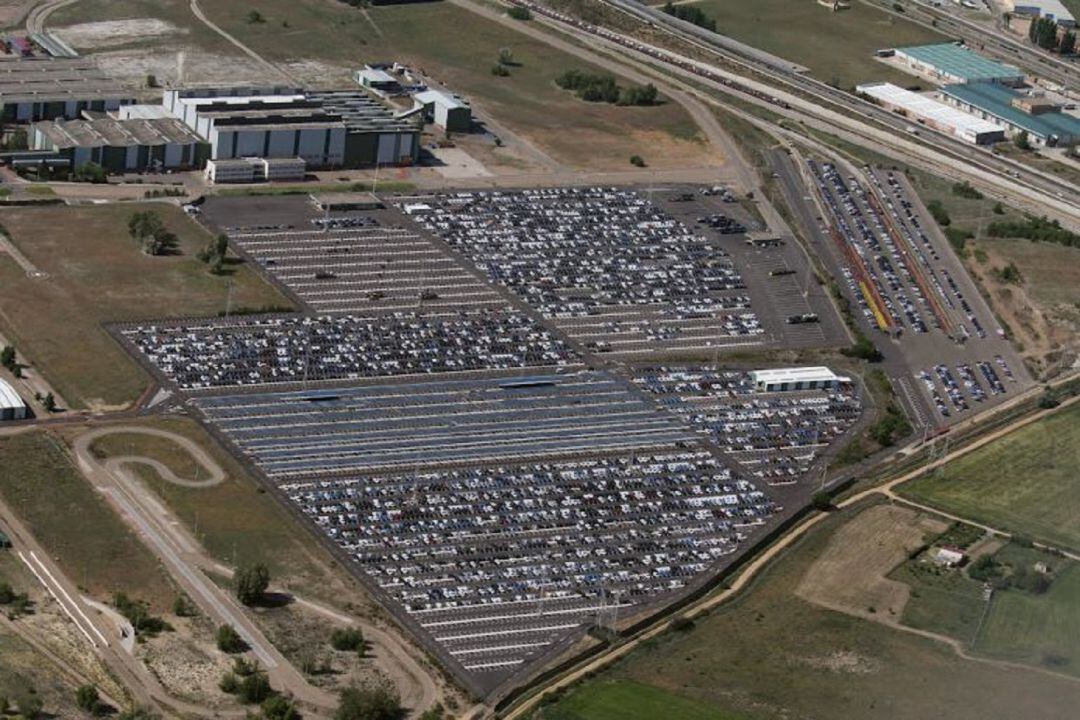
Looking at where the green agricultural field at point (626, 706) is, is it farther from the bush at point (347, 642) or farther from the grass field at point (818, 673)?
the bush at point (347, 642)

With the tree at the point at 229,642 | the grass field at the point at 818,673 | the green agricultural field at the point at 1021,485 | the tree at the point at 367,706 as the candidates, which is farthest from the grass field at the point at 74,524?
the green agricultural field at the point at 1021,485

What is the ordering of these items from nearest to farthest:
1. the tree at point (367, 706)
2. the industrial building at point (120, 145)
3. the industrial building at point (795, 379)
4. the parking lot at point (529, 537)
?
the tree at point (367, 706) → the parking lot at point (529, 537) → the industrial building at point (795, 379) → the industrial building at point (120, 145)

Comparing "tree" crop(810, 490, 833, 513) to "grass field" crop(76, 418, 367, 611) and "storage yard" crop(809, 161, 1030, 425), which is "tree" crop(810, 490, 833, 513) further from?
"grass field" crop(76, 418, 367, 611)

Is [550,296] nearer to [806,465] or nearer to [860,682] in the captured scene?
[806,465]

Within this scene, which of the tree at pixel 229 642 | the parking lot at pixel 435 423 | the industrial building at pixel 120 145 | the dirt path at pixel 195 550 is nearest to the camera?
the dirt path at pixel 195 550

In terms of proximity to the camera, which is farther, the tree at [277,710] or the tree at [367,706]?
the tree at [367,706]

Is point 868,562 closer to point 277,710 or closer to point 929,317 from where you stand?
point 277,710

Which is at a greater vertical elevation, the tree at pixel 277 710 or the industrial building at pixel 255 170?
the industrial building at pixel 255 170

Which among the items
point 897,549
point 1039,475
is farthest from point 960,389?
point 897,549

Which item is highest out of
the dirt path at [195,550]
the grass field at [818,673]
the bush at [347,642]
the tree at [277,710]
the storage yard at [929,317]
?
the storage yard at [929,317]
